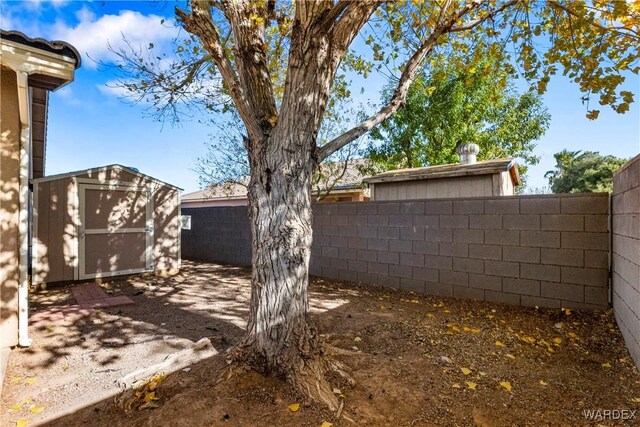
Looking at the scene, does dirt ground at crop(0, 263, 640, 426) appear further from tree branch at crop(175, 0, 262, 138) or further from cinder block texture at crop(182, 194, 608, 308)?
tree branch at crop(175, 0, 262, 138)

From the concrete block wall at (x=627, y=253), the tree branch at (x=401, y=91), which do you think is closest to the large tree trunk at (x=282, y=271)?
the tree branch at (x=401, y=91)

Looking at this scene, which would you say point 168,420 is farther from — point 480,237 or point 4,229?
point 480,237

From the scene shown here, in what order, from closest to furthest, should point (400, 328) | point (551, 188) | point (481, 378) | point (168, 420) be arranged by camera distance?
point (168, 420) → point (481, 378) → point (400, 328) → point (551, 188)

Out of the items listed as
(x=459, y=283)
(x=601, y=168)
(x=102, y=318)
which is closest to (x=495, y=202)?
(x=459, y=283)

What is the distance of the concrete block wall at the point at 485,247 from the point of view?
402 cm

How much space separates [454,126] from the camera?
434 inches

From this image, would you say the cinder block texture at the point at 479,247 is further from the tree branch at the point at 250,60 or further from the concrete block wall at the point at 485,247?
the tree branch at the point at 250,60

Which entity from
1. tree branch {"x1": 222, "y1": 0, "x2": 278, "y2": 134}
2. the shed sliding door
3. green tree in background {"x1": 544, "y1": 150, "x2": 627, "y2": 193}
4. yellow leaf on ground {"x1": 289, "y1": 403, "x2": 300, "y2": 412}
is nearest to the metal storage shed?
the shed sliding door

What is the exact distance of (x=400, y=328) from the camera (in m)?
3.78

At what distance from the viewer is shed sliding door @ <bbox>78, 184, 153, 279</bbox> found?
6543mm

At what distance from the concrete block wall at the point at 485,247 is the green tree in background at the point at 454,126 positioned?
593 centimetres

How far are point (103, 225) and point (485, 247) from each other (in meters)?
7.14

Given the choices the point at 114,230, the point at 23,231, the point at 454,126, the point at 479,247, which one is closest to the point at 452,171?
the point at 479,247

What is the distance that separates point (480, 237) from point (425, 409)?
10.5 feet
